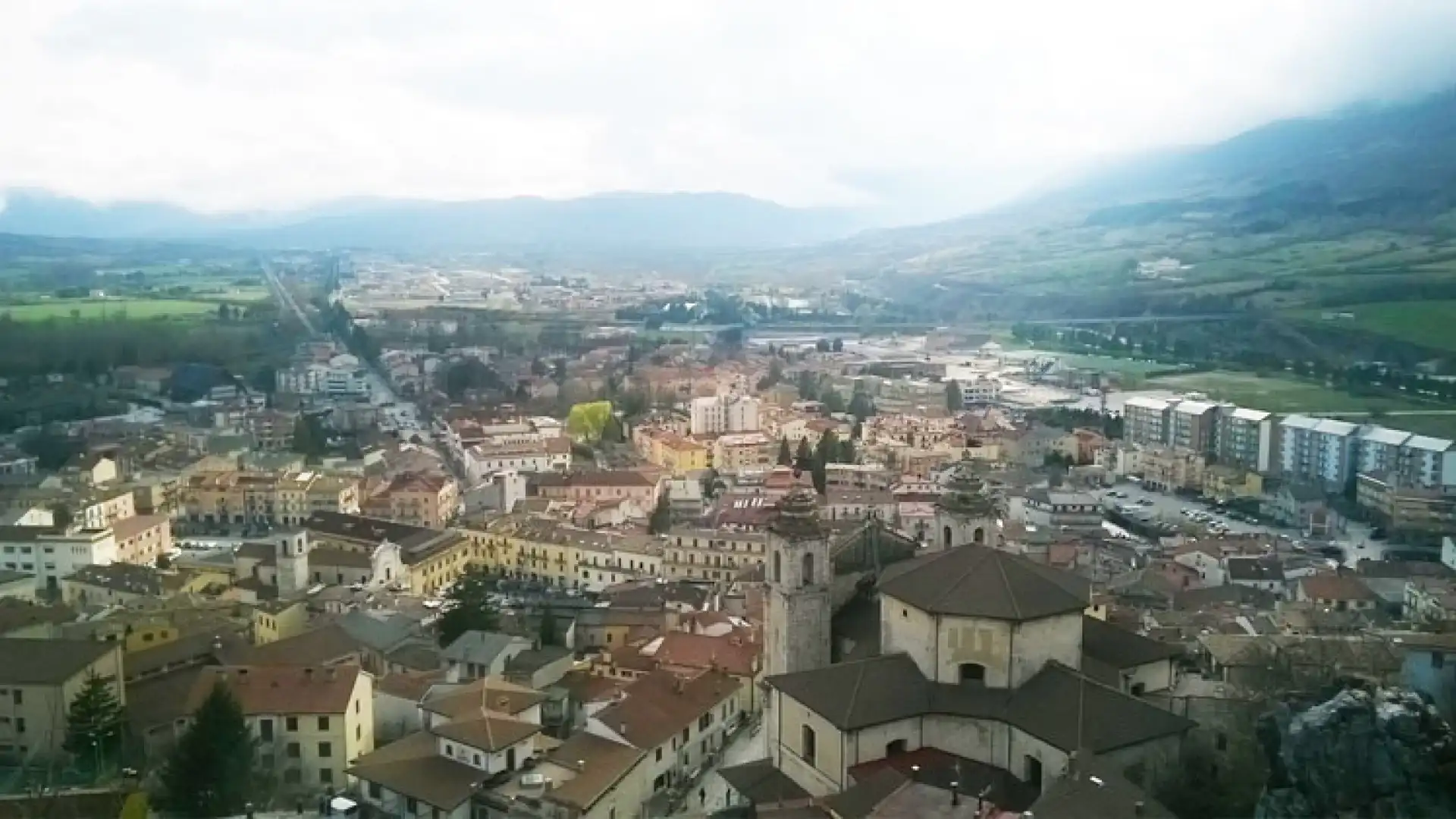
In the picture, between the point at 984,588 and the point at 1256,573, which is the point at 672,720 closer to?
the point at 984,588

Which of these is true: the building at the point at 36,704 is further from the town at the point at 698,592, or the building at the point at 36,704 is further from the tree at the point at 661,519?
the tree at the point at 661,519

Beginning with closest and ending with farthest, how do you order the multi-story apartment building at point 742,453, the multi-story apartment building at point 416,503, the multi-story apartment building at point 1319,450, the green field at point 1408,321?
the multi-story apartment building at point 416,503 < the multi-story apartment building at point 1319,450 < the multi-story apartment building at point 742,453 < the green field at point 1408,321

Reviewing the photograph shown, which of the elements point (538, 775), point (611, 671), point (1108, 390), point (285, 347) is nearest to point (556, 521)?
point (611, 671)

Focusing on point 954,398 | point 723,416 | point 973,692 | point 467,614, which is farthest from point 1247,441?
point 973,692

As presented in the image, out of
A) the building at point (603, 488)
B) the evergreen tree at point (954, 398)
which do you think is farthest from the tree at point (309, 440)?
the evergreen tree at point (954, 398)

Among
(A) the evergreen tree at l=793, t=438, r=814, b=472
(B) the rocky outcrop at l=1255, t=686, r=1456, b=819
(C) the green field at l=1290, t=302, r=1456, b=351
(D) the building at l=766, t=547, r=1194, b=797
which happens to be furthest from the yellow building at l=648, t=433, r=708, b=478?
(B) the rocky outcrop at l=1255, t=686, r=1456, b=819

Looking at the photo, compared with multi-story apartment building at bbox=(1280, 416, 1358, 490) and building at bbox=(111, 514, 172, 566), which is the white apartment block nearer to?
multi-story apartment building at bbox=(1280, 416, 1358, 490)
